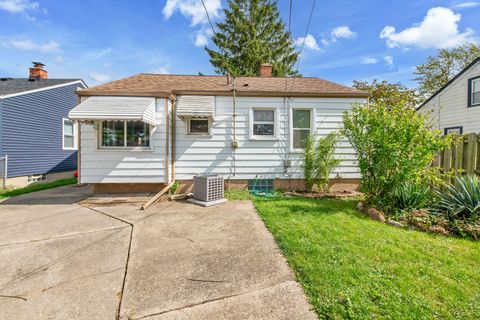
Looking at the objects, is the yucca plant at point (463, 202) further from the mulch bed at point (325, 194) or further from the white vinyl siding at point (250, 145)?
the white vinyl siding at point (250, 145)

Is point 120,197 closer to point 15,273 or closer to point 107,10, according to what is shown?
point 15,273

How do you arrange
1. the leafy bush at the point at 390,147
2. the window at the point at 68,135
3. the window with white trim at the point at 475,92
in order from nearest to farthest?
1. the leafy bush at the point at 390,147
2. the window with white trim at the point at 475,92
3. the window at the point at 68,135

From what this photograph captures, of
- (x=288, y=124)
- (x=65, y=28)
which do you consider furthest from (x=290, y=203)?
(x=65, y=28)

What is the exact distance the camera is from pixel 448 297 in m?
2.36

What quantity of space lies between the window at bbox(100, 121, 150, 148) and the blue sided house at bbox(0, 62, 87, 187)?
15.9 feet

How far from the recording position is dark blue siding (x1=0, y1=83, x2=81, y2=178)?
9602mm

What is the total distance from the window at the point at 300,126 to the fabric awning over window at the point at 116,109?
4.96m

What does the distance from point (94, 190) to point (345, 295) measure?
8012 millimetres

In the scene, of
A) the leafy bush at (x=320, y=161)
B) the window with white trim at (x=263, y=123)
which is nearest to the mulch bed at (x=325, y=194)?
the leafy bush at (x=320, y=161)

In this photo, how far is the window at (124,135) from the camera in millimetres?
7090

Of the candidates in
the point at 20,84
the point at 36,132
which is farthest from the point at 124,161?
the point at 20,84

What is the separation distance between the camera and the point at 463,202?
452cm

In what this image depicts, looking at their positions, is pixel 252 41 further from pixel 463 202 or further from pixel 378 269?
pixel 378 269

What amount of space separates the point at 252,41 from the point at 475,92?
17124 mm
